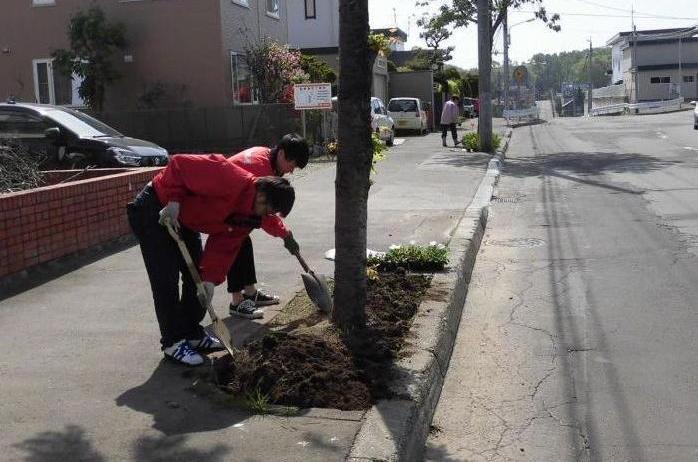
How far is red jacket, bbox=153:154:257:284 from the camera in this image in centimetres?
486

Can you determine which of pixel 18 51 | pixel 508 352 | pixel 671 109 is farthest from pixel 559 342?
pixel 671 109

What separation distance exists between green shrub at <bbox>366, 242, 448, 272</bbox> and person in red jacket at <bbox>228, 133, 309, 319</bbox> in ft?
4.18

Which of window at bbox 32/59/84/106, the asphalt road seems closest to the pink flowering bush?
window at bbox 32/59/84/106

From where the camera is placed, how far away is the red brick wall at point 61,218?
7.00m

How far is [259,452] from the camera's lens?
3.65m

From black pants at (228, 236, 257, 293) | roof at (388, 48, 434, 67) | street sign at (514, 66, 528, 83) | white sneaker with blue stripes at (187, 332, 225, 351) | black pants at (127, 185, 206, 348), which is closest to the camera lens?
black pants at (127, 185, 206, 348)

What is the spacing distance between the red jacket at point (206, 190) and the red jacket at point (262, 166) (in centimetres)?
52

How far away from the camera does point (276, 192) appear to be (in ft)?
15.7

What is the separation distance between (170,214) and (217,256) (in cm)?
73

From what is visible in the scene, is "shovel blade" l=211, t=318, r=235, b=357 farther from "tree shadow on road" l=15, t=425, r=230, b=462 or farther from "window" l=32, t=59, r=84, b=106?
"window" l=32, t=59, r=84, b=106

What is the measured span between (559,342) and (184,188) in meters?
2.96

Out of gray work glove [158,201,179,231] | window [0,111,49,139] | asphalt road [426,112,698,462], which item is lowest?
asphalt road [426,112,698,462]

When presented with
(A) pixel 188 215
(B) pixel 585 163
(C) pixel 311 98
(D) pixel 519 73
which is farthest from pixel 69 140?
(D) pixel 519 73

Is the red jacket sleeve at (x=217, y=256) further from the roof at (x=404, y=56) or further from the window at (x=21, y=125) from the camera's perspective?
the roof at (x=404, y=56)
